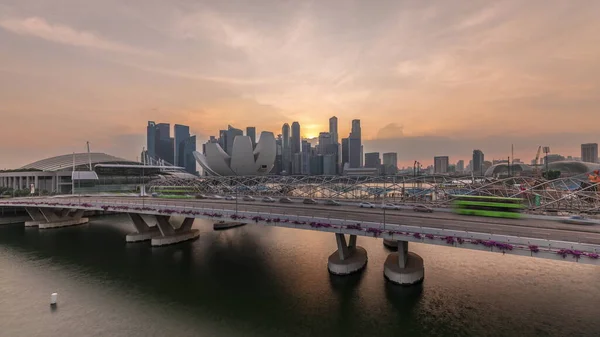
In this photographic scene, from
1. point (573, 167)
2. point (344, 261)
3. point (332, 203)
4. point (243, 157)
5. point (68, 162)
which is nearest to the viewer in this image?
point (344, 261)

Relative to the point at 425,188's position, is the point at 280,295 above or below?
below

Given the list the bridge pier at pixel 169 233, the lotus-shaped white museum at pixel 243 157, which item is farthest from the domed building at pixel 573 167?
the bridge pier at pixel 169 233

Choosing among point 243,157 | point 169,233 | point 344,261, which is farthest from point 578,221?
point 243,157

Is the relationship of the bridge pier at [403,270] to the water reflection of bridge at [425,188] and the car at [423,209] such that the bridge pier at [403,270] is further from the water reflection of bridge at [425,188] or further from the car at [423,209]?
the water reflection of bridge at [425,188]

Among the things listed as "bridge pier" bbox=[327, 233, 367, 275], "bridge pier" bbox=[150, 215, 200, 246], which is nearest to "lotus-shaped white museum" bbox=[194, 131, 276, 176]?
"bridge pier" bbox=[150, 215, 200, 246]

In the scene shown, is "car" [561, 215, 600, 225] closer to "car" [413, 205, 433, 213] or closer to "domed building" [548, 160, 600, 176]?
"car" [413, 205, 433, 213]

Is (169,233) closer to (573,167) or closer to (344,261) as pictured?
(344,261)
